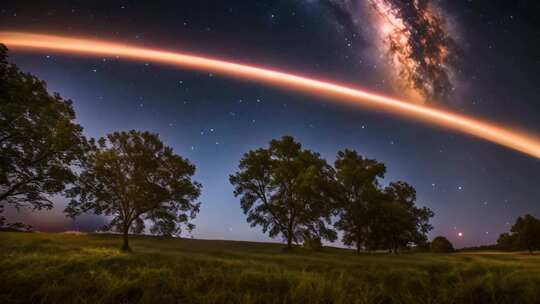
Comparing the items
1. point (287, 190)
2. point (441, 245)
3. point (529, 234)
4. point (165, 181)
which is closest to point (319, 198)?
point (287, 190)

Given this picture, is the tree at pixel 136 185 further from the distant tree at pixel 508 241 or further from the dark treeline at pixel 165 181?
the distant tree at pixel 508 241

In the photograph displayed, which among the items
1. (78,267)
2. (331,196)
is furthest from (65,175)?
(331,196)

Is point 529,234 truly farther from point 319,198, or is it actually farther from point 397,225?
point 319,198

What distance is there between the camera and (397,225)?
35.9m

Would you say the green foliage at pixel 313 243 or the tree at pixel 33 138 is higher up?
the tree at pixel 33 138

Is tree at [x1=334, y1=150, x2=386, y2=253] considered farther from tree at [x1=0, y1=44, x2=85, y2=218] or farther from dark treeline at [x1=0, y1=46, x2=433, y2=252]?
tree at [x1=0, y1=44, x2=85, y2=218]

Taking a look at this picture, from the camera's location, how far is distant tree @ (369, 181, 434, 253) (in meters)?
35.3

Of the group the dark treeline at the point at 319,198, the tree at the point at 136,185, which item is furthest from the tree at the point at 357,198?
the tree at the point at 136,185

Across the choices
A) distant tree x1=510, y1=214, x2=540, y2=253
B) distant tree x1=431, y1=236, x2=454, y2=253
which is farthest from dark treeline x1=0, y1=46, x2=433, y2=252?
distant tree x1=510, y1=214, x2=540, y2=253

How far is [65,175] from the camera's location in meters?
17.1

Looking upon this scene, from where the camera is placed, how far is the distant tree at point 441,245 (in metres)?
50.5

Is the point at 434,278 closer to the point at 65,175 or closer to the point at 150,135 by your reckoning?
the point at 65,175

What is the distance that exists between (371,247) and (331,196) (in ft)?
32.2

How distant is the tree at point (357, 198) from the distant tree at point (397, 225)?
127 centimetres
